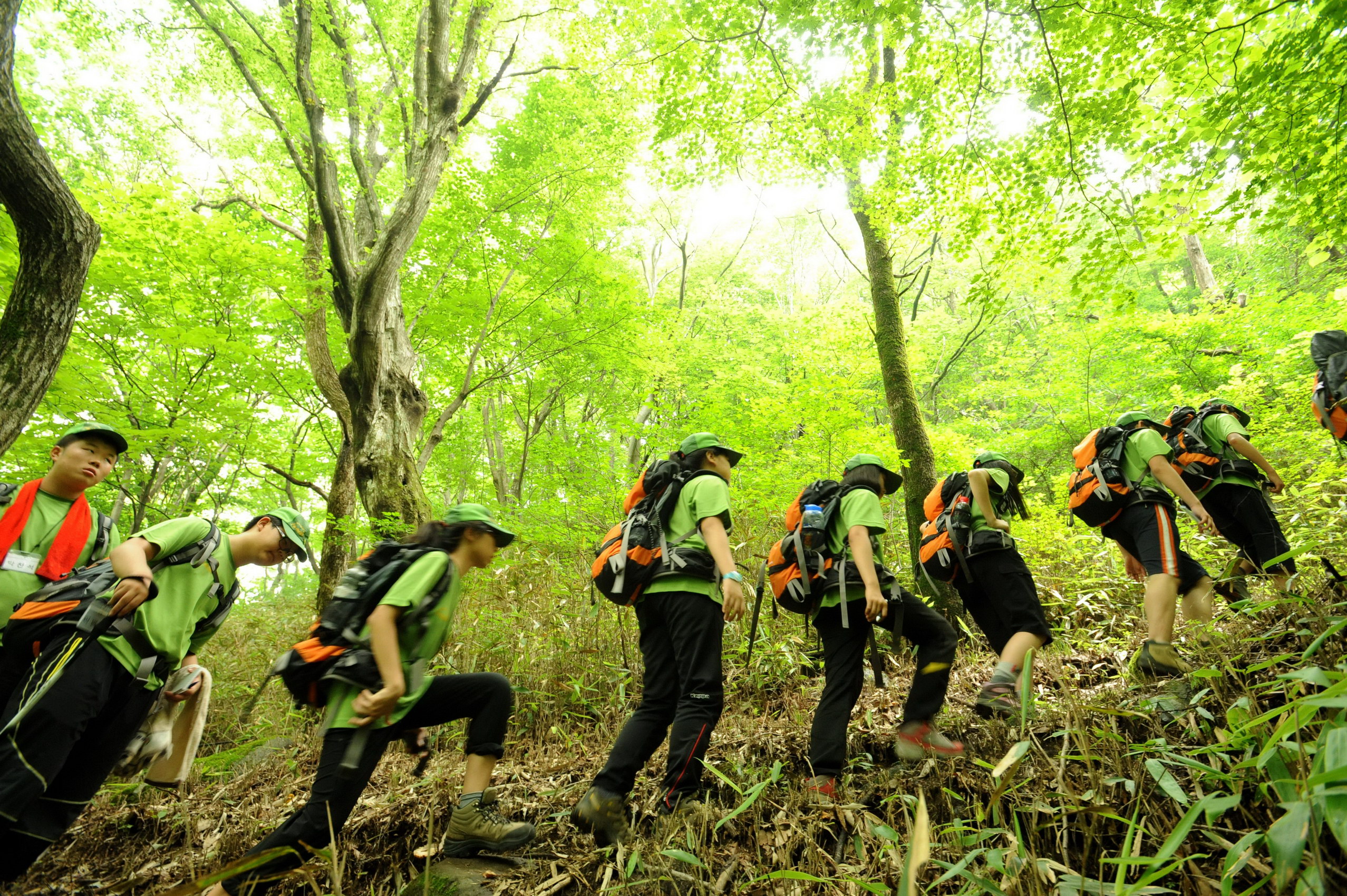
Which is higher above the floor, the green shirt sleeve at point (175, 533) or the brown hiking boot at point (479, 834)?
the green shirt sleeve at point (175, 533)

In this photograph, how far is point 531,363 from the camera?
9469 millimetres

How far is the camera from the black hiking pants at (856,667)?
3018 millimetres

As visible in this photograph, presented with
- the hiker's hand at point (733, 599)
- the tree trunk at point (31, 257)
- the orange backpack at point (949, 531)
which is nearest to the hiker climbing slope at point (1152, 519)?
the orange backpack at point (949, 531)

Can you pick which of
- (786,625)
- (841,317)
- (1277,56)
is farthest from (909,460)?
(841,317)

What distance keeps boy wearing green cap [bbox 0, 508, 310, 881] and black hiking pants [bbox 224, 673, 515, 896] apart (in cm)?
97

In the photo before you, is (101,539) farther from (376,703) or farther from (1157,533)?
(1157,533)

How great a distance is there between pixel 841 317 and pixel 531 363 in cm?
798

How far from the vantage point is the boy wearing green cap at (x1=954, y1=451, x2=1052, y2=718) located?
3.29 m

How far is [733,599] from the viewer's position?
2.97 metres

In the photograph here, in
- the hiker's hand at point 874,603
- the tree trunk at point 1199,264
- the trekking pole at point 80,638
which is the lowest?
the hiker's hand at point 874,603

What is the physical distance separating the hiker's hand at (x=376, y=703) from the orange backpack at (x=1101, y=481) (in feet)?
13.2

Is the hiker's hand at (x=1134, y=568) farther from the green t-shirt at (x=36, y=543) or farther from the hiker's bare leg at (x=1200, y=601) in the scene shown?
the green t-shirt at (x=36, y=543)

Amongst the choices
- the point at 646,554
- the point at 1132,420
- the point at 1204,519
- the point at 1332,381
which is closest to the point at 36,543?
the point at 646,554

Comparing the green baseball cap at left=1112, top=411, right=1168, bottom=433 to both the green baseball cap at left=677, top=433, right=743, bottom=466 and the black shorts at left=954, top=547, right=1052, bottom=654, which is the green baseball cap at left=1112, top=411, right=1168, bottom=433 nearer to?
the black shorts at left=954, top=547, right=1052, bottom=654
